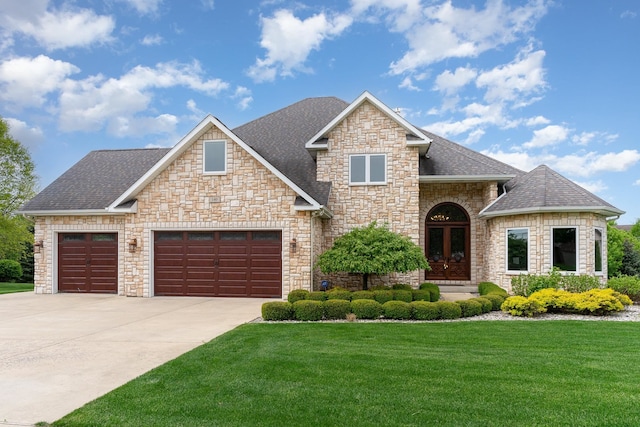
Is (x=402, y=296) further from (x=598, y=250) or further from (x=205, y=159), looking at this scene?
(x=205, y=159)

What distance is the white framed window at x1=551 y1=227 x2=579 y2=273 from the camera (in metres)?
13.9

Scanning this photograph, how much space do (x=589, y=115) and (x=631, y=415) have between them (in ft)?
53.3

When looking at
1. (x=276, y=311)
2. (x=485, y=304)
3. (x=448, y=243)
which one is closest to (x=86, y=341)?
(x=276, y=311)

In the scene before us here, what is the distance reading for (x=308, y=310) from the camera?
10281mm

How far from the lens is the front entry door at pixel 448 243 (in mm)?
17422

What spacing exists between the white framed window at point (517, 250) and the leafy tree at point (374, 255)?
12.9 ft

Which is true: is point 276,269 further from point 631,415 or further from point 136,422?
point 631,415

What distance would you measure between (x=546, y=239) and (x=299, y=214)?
8507 mm

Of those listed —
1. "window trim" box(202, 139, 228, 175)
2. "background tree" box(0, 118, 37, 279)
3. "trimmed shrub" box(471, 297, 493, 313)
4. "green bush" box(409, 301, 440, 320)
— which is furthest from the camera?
"background tree" box(0, 118, 37, 279)

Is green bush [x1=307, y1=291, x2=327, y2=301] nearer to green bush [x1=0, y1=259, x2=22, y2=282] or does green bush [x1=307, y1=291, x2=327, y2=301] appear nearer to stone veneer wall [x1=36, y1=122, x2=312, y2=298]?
stone veneer wall [x1=36, y1=122, x2=312, y2=298]

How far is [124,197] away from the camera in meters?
14.9

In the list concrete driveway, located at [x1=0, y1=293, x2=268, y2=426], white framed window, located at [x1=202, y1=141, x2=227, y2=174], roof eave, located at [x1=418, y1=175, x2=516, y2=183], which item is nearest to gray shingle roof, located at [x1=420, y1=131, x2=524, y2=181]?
roof eave, located at [x1=418, y1=175, x2=516, y2=183]

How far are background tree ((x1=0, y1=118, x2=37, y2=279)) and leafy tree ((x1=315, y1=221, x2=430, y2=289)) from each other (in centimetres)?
2044

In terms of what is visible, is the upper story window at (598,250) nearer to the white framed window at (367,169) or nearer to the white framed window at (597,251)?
the white framed window at (597,251)
